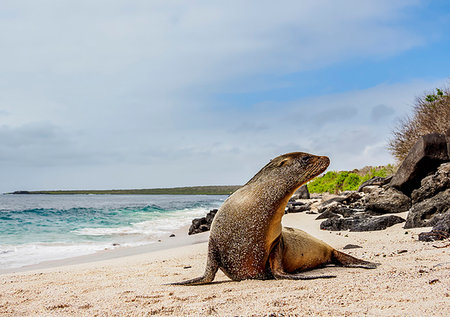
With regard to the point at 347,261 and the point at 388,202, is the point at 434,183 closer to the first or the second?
the point at 388,202

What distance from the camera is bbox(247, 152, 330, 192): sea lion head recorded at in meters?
4.71

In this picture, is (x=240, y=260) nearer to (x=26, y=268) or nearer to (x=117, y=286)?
(x=117, y=286)

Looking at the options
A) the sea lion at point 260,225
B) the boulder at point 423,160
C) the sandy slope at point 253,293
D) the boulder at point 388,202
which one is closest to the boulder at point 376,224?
the boulder at point 388,202

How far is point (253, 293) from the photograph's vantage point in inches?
149

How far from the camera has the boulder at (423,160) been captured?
38.5 ft

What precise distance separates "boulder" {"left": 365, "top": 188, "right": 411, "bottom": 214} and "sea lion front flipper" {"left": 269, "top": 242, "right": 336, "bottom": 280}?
836 centimetres

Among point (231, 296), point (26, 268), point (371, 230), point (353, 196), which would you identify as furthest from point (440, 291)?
point (353, 196)

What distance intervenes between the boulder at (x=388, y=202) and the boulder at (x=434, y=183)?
Answer: 21.8 inches

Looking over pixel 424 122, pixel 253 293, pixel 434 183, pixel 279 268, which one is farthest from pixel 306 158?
pixel 424 122

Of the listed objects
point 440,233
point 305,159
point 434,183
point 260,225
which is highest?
point 305,159

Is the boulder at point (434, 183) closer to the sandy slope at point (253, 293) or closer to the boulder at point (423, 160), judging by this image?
the boulder at point (423, 160)

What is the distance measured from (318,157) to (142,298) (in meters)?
2.61

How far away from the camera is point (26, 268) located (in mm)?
8820

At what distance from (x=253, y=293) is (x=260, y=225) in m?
0.98
